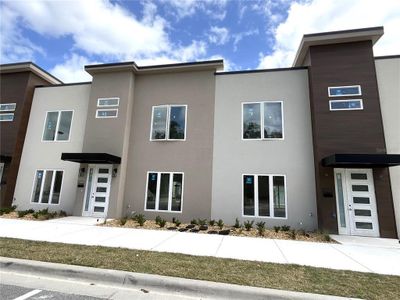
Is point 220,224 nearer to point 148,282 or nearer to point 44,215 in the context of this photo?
point 148,282

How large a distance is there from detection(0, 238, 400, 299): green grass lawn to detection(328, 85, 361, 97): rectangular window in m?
7.79

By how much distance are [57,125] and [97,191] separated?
16.7 feet

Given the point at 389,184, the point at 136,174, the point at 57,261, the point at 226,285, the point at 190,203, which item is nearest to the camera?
the point at 226,285

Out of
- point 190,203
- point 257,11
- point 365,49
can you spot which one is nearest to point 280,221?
point 190,203

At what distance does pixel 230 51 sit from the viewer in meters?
12.7

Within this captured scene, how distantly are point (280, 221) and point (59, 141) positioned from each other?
12593 mm

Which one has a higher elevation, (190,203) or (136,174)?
(136,174)

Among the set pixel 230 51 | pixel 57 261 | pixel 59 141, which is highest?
pixel 230 51

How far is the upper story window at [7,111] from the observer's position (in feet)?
46.5

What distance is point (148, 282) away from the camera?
14.0ft

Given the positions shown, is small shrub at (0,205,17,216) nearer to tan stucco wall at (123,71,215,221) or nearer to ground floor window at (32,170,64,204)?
ground floor window at (32,170,64,204)

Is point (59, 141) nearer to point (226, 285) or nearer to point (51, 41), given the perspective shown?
point (51, 41)

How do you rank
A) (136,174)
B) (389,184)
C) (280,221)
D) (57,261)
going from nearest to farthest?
(57,261), (389,184), (280,221), (136,174)

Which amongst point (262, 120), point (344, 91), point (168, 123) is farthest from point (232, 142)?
point (344, 91)
